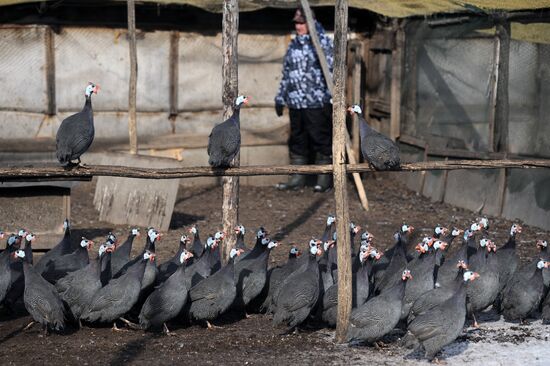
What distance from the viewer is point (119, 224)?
12.4 meters

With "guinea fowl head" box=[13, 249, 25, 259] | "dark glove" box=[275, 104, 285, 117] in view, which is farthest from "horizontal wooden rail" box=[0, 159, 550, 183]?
"dark glove" box=[275, 104, 285, 117]

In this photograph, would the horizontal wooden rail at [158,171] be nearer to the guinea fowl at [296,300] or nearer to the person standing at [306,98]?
the guinea fowl at [296,300]

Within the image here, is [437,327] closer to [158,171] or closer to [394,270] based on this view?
[394,270]

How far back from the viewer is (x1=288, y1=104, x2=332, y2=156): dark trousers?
46.4ft

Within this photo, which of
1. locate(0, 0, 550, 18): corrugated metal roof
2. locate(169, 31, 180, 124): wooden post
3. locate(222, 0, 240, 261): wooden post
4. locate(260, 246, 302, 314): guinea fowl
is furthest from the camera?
locate(169, 31, 180, 124): wooden post

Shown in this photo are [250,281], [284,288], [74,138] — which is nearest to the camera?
[284,288]

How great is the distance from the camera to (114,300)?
27.8ft

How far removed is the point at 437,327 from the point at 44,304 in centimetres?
336

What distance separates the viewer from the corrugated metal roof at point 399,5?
40.7 ft

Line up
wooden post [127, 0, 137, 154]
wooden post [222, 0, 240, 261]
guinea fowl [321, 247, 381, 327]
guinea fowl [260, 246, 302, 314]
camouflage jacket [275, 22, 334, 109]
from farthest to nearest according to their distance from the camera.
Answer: camouflage jacket [275, 22, 334, 109]
wooden post [127, 0, 137, 154]
wooden post [222, 0, 240, 261]
guinea fowl [260, 246, 302, 314]
guinea fowl [321, 247, 381, 327]

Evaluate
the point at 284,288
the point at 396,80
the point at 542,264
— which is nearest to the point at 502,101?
the point at 396,80

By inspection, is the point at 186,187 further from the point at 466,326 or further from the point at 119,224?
the point at 466,326

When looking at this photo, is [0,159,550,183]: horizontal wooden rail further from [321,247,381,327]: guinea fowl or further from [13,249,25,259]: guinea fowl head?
[321,247,381,327]: guinea fowl

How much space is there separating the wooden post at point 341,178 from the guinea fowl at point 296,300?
1.20 ft
